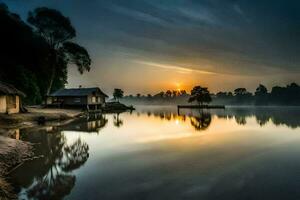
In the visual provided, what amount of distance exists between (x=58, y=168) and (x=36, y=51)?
143 feet

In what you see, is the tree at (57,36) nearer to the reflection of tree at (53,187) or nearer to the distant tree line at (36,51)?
the distant tree line at (36,51)

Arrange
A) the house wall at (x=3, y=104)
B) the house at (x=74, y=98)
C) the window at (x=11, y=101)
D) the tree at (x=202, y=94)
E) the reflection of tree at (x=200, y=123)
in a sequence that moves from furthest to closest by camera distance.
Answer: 1. the tree at (x=202, y=94)
2. the house at (x=74, y=98)
3. the reflection of tree at (x=200, y=123)
4. the window at (x=11, y=101)
5. the house wall at (x=3, y=104)

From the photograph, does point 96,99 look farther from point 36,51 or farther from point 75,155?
point 75,155

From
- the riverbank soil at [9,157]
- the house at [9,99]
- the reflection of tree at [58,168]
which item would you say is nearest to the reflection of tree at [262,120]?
the reflection of tree at [58,168]

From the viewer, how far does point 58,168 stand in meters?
13.8

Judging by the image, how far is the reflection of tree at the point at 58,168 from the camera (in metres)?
10.2

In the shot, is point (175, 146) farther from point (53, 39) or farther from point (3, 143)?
point (53, 39)

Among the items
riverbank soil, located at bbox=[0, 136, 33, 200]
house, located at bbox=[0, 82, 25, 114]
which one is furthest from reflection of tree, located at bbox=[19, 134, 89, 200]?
house, located at bbox=[0, 82, 25, 114]

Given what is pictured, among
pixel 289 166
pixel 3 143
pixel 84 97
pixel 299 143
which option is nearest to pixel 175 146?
pixel 289 166

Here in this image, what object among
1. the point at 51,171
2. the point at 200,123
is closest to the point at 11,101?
the point at 51,171

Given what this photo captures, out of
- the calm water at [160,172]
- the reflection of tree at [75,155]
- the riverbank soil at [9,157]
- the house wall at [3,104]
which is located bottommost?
the calm water at [160,172]

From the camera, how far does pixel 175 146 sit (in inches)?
820

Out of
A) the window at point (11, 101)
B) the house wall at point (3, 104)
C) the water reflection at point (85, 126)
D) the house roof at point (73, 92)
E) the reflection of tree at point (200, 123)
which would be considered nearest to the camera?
the water reflection at point (85, 126)

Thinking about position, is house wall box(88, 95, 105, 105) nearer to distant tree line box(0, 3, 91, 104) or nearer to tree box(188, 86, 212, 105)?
distant tree line box(0, 3, 91, 104)
